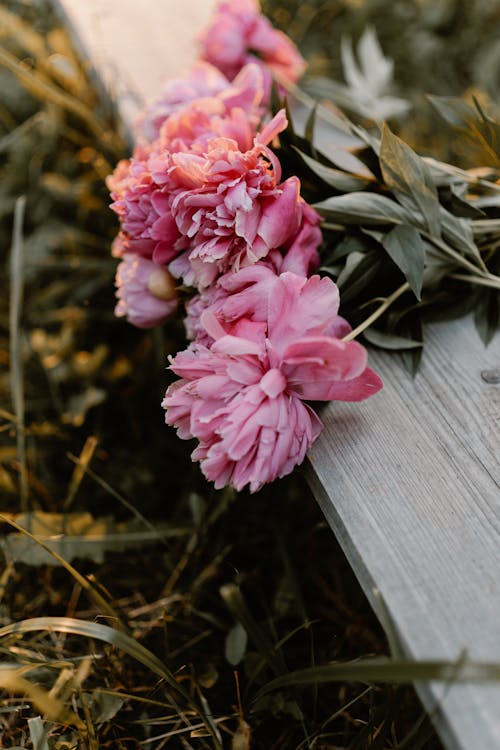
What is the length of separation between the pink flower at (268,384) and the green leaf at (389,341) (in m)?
0.15

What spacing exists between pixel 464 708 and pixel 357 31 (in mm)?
1885

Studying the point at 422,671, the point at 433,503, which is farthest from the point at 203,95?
the point at 422,671

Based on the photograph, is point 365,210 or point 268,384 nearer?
point 268,384

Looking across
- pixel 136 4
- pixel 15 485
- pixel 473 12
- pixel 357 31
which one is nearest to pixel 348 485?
pixel 15 485

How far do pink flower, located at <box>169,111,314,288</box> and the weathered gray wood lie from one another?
206 mm

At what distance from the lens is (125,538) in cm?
110

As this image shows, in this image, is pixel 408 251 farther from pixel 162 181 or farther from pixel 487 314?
pixel 162 181

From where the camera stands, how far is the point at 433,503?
0.68 metres

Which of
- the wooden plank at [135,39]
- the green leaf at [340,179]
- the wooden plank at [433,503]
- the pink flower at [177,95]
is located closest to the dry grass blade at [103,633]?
the wooden plank at [433,503]

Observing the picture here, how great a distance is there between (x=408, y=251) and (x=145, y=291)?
324mm

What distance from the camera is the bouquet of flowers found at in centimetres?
67

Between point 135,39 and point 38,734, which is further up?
point 135,39

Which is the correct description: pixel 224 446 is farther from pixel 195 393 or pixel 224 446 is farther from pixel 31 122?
pixel 31 122

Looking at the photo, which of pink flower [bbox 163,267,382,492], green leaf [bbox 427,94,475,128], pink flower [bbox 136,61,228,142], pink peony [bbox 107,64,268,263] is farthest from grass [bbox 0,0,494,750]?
green leaf [bbox 427,94,475,128]
